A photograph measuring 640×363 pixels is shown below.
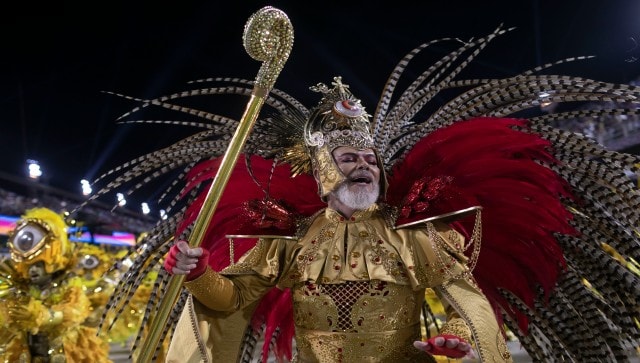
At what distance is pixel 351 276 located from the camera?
209 cm

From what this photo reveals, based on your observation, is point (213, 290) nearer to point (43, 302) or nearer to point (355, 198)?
point (355, 198)

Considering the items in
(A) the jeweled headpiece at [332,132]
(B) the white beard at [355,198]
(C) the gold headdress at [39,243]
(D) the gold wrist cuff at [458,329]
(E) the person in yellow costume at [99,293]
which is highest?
(A) the jeweled headpiece at [332,132]

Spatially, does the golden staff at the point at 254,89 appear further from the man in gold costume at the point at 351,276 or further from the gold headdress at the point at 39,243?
the gold headdress at the point at 39,243

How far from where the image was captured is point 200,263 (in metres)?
1.87

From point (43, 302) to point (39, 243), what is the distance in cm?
48

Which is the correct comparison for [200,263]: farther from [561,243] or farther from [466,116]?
[561,243]

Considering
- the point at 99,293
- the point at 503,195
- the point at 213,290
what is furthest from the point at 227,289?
the point at 99,293

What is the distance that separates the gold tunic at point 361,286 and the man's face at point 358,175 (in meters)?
0.13

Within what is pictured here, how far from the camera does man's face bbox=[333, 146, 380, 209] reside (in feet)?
7.18

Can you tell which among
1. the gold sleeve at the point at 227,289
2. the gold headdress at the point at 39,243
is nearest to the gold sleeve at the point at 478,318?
the gold sleeve at the point at 227,289

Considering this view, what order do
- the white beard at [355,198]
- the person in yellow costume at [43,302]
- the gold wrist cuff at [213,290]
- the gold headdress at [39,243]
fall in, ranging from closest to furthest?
1. the gold wrist cuff at [213,290]
2. the white beard at [355,198]
3. the person in yellow costume at [43,302]
4. the gold headdress at [39,243]

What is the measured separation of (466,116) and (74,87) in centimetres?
619

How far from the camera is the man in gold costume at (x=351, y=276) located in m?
2.01

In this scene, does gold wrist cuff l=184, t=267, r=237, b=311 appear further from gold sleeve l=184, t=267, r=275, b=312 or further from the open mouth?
the open mouth
